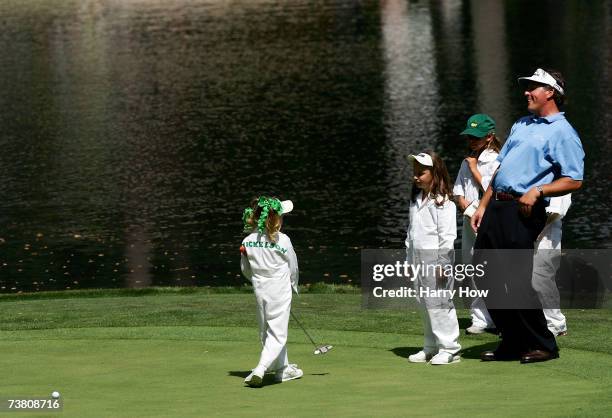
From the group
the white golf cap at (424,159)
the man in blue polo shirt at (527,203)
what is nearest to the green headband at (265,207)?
the white golf cap at (424,159)

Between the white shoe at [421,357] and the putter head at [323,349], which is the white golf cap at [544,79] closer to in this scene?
the white shoe at [421,357]

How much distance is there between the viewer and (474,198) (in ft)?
43.0

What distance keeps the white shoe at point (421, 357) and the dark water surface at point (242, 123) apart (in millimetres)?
10361

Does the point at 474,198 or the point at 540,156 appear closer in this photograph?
the point at 540,156

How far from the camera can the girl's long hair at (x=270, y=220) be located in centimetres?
1061

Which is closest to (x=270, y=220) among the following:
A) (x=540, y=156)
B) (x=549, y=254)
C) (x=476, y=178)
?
(x=540, y=156)

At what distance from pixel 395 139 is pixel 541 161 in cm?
2815

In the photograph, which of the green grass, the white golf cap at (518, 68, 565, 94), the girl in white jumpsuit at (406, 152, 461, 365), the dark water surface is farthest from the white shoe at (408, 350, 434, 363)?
the dark water surface

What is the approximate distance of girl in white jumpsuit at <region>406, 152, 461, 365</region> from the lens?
11.1 metres

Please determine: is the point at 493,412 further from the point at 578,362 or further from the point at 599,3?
the point at 599,3

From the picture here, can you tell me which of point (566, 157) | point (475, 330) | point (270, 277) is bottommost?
point (475, 330)

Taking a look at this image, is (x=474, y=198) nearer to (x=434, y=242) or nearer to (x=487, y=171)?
(x=487, y=171)

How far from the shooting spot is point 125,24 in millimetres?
80062

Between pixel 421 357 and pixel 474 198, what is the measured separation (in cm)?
250
